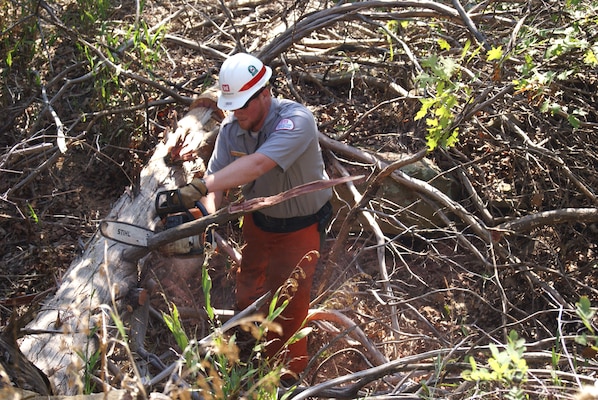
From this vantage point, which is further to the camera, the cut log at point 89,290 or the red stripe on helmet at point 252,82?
the red stripe on helmet at point 252,82

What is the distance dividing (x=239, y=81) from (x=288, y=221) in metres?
1.04

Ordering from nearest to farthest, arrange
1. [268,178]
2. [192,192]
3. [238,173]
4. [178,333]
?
[178,333], [192,192], [238,173], [268,178]

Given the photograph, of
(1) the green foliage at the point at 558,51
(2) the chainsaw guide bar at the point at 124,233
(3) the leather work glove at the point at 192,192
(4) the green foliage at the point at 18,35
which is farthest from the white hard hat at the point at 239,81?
(4) the green foliage at the point at 18,35

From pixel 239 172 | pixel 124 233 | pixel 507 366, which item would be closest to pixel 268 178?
pixel 239 172

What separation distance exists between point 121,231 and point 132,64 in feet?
8.17

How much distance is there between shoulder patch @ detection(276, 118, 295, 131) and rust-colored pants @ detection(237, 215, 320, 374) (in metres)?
0.83

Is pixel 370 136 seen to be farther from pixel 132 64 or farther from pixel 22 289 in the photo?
pixel 22 289

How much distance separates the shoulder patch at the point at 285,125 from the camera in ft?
12.8

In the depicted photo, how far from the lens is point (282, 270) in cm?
446

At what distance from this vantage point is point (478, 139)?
5535mm

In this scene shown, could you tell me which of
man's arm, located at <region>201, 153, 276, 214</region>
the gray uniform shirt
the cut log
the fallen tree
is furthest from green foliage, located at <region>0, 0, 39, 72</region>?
man's arm, located at <region>201, 153, 276, 214</region>

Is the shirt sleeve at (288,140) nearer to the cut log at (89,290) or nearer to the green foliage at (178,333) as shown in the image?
the cut log at (89,290)

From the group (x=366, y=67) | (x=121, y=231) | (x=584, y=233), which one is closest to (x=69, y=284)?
(x=121, y=231)

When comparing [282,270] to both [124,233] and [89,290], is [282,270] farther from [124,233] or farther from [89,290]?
[89,290]
